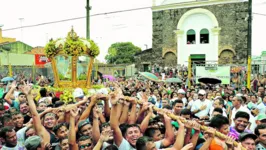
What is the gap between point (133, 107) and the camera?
4.94 m

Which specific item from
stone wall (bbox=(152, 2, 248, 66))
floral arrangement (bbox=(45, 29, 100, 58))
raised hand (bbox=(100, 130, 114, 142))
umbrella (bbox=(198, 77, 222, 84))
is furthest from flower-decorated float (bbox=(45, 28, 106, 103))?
stone wall (bbox=(152, 2, 248, 66))

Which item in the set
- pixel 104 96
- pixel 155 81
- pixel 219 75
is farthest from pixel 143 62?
pixel 104 96

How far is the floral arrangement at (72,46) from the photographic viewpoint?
10.3m

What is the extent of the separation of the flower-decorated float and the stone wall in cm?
1656

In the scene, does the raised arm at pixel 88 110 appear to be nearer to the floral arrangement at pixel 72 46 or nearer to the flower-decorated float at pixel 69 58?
the flower-decorated float at pixel 69 58

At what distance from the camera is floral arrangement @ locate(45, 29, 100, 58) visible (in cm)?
1034

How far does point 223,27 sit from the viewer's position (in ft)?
81.5

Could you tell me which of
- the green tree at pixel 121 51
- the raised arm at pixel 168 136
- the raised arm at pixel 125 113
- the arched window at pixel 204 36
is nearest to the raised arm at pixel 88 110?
the raised arm at pixel 125 113

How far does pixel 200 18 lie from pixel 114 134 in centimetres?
2338

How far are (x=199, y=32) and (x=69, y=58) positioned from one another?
17.3 m

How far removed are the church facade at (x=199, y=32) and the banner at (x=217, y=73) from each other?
1139 cm

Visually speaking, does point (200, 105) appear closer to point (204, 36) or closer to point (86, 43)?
point (86, 43)

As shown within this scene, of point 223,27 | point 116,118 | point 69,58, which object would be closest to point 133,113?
point 116,118

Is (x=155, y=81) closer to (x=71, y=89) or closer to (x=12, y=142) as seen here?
(x=71, y=89)
